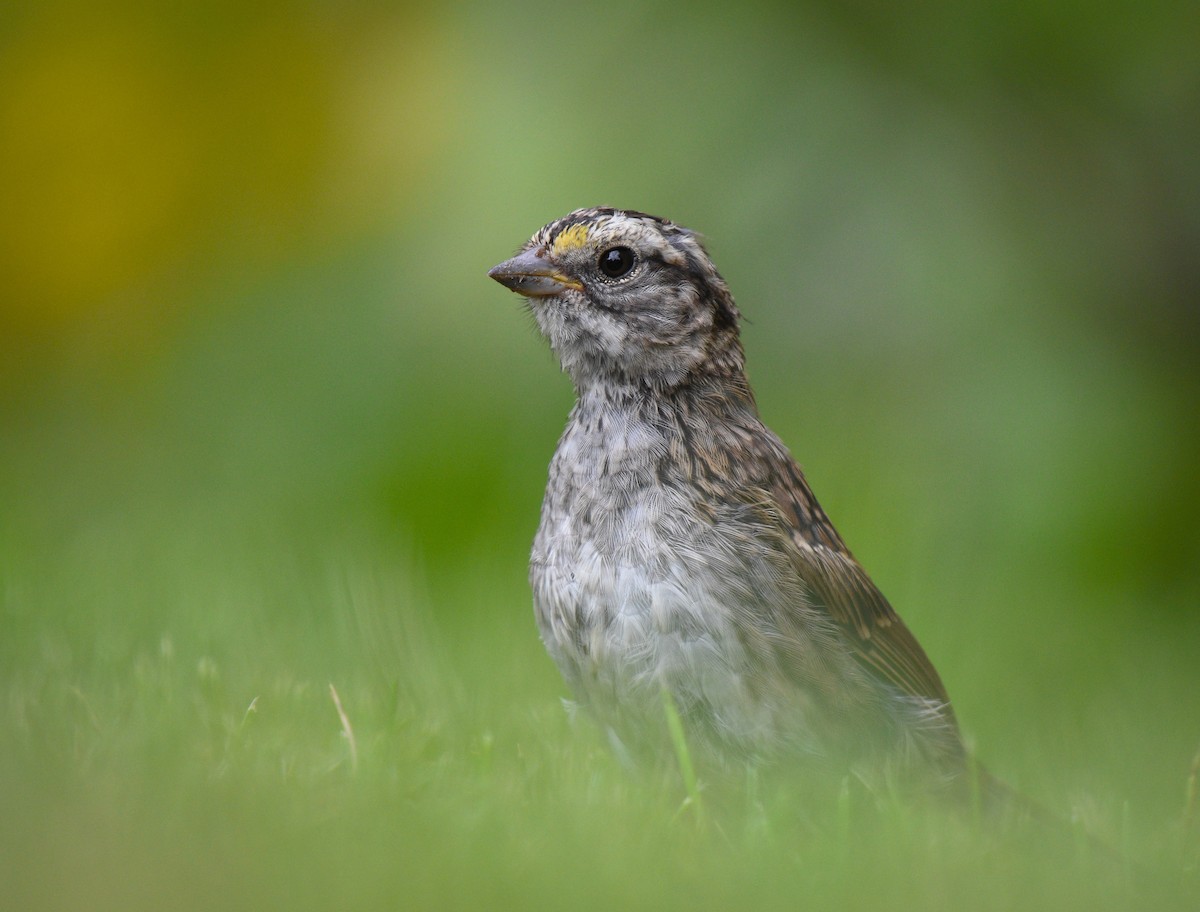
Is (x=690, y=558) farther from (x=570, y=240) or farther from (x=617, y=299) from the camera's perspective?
(x=570, y=240)

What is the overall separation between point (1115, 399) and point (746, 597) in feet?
9.11

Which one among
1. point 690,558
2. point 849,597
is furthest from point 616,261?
point 849,597

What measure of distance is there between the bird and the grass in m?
0.21

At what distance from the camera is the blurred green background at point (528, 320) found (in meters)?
4.90

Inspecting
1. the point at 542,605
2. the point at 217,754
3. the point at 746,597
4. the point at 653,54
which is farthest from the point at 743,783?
the point at 653,54

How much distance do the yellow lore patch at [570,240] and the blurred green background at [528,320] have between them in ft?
2.29

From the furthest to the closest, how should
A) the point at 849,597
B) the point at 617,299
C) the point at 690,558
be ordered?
the point at 617,299 < the point at 849,597 < the point at 690,558

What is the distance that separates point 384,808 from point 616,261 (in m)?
1.92

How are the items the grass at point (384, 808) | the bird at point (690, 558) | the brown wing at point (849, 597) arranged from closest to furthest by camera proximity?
the grass at point (384, 808) → the bird at point (690, 558) → the brown wing at point (849, 597)

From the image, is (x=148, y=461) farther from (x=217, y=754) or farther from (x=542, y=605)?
(x=217, y=754)

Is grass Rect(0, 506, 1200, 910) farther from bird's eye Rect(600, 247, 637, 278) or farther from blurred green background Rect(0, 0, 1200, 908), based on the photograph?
bird's eye Rect(600, 247, 637, 278)

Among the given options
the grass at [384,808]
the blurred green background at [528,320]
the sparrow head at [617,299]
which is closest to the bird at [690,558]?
the sparrow head at [617,299]

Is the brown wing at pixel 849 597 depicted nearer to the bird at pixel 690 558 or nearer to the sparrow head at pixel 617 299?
the bird at pixel 690 558

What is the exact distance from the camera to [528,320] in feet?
14.8
